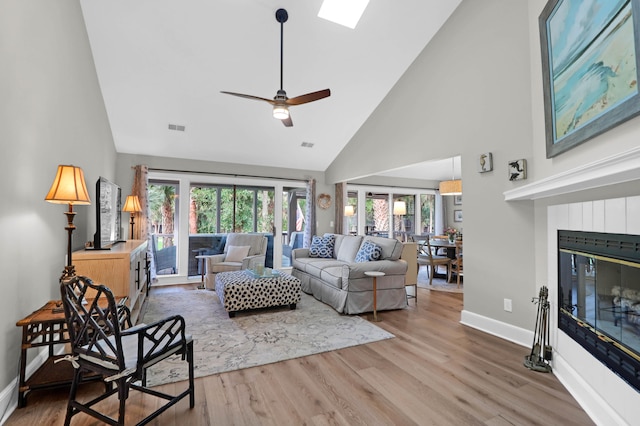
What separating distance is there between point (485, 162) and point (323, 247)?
3.22m

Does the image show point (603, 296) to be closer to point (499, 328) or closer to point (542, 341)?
point (542, 341)

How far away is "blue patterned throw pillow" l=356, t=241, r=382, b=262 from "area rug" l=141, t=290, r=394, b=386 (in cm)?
87

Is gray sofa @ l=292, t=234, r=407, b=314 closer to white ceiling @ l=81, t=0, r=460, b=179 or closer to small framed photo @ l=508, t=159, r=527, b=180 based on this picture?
small framed photo @ l=508, t=159, r=527, b=180

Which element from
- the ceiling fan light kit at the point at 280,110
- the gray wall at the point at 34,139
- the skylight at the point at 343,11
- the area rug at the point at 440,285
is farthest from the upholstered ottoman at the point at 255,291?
the skylight at the point at 343,11

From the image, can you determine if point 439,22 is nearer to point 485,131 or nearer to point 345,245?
point 485,131

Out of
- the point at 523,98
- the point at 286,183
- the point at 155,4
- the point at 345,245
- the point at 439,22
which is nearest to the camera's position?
the point at 523,98

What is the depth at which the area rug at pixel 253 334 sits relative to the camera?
8.81ft

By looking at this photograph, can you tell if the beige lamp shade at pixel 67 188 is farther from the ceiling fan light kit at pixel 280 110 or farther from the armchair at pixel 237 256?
the armchair at pixel 237 256

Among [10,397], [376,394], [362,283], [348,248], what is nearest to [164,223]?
[348,248]

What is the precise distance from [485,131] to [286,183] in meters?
4.41

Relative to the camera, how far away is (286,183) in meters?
6.95

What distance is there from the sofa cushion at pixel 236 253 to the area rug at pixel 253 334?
40.1 inches

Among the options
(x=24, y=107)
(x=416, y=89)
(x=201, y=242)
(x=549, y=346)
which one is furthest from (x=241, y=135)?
(x=549, y=346)

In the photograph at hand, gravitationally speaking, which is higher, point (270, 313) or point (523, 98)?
point (523, 98)
